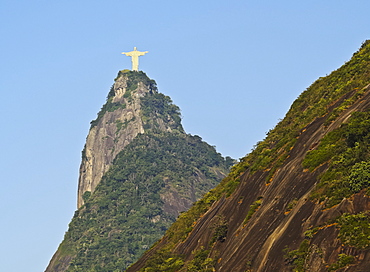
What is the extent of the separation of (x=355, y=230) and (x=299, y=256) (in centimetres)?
454

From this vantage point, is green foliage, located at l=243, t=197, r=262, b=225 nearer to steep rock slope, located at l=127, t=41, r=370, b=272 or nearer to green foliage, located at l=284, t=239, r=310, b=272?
steep rock slope, located at l=127, t=41, r=370, b=272

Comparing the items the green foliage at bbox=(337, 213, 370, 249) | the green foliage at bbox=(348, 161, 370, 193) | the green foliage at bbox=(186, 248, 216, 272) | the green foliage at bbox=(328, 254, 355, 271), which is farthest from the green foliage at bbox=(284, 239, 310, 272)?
the green foliage at bbox=(186, 248, 216, 272)

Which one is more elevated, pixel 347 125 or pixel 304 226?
pixel 347 125

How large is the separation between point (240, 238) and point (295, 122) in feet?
88.2

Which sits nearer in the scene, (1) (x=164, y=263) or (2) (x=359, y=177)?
(2) (x=359, y=177)

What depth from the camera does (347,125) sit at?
6075cm

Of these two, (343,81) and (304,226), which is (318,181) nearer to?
(304,226)

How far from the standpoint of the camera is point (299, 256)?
48.4m

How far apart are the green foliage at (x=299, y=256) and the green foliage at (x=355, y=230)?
2726 mm

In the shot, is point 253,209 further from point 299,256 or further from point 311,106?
point 311,106

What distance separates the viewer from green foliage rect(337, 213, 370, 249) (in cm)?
4469

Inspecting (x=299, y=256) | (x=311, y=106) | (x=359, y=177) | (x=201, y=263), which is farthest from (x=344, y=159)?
(x=311, y=106)

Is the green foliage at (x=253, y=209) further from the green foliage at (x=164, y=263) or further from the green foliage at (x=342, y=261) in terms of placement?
the green foliage at (x=342, y=261)

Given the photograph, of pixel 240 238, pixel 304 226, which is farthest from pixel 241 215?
pixel 304 226
